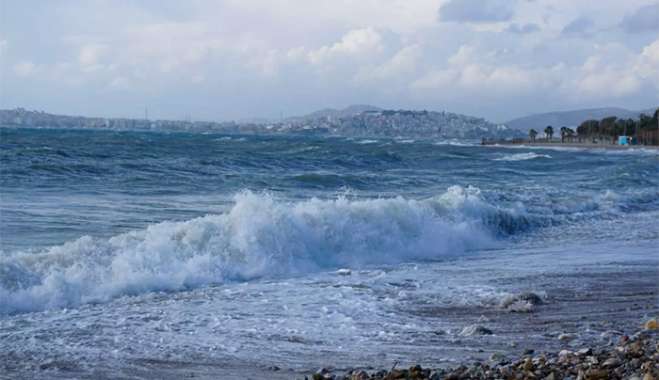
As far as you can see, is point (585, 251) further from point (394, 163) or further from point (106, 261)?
point (394, 163)

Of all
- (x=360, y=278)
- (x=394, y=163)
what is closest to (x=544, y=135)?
(x=394, y=163)

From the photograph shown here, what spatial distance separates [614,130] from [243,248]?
4463 inches

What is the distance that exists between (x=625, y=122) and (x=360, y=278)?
115 m

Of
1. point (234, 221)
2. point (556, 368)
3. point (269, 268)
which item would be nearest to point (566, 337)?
point (556, 368)

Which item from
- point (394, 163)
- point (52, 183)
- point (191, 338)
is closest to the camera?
point (191, 338)

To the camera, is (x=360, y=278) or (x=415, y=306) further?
(x=360, y=278)

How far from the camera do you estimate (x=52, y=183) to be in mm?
23016

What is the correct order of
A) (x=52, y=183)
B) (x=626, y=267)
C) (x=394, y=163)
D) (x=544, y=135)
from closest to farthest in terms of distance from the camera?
(x=626, y=267)
(x=52, y=183)
(x=394, y=163)
(x=544, y=135)

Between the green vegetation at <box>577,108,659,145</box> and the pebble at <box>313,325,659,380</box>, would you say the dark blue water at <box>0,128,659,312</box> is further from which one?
the green vegetation at <box>577,108,659,145</box>

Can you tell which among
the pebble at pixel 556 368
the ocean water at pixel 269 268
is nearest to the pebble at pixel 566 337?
the pebble at pixel 556 368

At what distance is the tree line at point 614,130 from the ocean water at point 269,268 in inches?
3408

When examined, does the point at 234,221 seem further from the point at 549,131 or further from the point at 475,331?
the point at 549,131

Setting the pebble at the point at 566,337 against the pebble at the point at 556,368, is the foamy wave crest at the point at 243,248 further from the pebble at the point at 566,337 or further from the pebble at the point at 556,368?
the pebble at the point at 566,337

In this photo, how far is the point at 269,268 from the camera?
38.3ft
